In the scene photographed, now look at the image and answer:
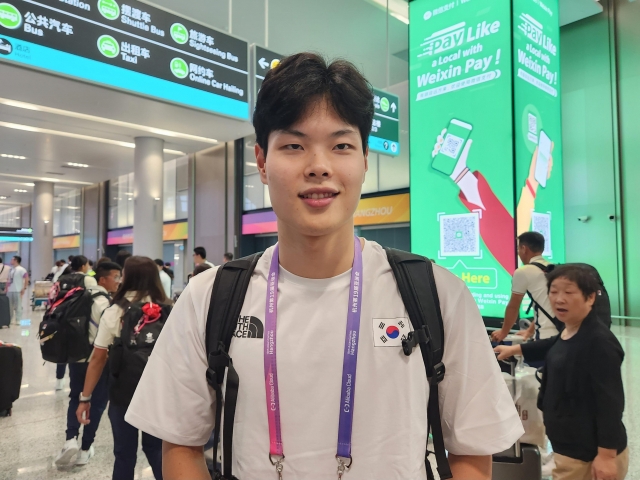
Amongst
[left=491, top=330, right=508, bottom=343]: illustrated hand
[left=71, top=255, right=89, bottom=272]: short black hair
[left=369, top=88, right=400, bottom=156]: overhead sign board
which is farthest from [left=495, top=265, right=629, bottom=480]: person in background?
[left=369, top=88, right=400, bottom=156]: overhead sign board

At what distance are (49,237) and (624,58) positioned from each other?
17839 millimetres

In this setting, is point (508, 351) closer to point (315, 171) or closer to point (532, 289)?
point (532, 289)

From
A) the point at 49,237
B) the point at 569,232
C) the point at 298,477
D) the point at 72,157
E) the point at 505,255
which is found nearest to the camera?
the point at 298,477

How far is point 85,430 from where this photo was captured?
341 centimetres

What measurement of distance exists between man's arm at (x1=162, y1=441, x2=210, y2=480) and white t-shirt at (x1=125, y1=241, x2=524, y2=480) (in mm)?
30

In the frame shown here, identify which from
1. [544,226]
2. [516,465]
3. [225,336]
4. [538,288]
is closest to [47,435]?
[516,465]

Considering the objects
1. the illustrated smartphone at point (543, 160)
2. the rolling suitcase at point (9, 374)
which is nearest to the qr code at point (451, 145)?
the illustrated smartphone at point (543, 160)

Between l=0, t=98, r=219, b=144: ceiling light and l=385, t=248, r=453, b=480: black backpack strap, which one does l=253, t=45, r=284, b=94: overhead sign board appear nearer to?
l=0, t=98, r=219, b=144: ceiling light

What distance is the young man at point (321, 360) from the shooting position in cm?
99

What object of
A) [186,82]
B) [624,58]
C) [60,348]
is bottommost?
[60,348]

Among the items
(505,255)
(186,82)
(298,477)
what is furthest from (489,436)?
(505,255)

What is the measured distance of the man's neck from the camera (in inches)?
42.2

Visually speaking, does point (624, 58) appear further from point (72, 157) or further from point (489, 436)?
point (72, 157)

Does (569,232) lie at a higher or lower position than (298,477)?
higher
